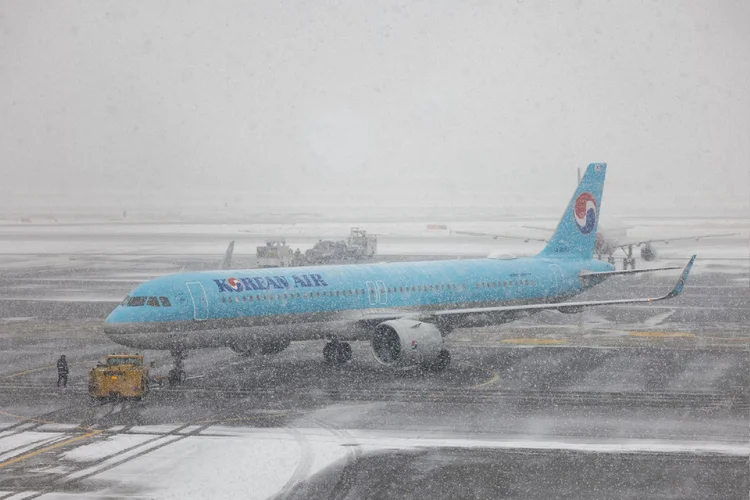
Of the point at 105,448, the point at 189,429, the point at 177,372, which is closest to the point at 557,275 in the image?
the point at 177,372

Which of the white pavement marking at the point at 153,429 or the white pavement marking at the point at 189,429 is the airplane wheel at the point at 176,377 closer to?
the white pavement marking at the point at 153,429

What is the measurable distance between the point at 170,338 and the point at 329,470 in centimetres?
1414

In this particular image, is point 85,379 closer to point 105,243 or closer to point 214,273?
point 214,273

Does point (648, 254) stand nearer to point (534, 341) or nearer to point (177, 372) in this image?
point (534, 341)

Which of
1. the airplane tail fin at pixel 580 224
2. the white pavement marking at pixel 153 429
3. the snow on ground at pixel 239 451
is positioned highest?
the airplane tail fin at pixel 580 224

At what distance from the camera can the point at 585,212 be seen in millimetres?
53156

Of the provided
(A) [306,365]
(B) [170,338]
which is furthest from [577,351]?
(B) [170,338]

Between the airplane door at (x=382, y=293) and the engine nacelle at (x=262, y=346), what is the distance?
4819mm

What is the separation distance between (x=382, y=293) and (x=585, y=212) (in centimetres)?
1483

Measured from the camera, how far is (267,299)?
40.8 meters

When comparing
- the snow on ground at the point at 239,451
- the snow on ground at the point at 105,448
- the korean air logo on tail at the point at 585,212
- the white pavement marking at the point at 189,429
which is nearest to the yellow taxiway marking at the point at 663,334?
the korean air logo on tail at the point at 585,212

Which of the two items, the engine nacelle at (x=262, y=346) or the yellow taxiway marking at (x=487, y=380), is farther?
the engine nacelle at (x=262, y=346)

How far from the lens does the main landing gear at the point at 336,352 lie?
4488 centimetres

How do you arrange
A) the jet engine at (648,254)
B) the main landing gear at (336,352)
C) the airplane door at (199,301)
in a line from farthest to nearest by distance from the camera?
the jet engine at (648,254)
the main landing gear at (336,352)
the airplane door at (199,301)
